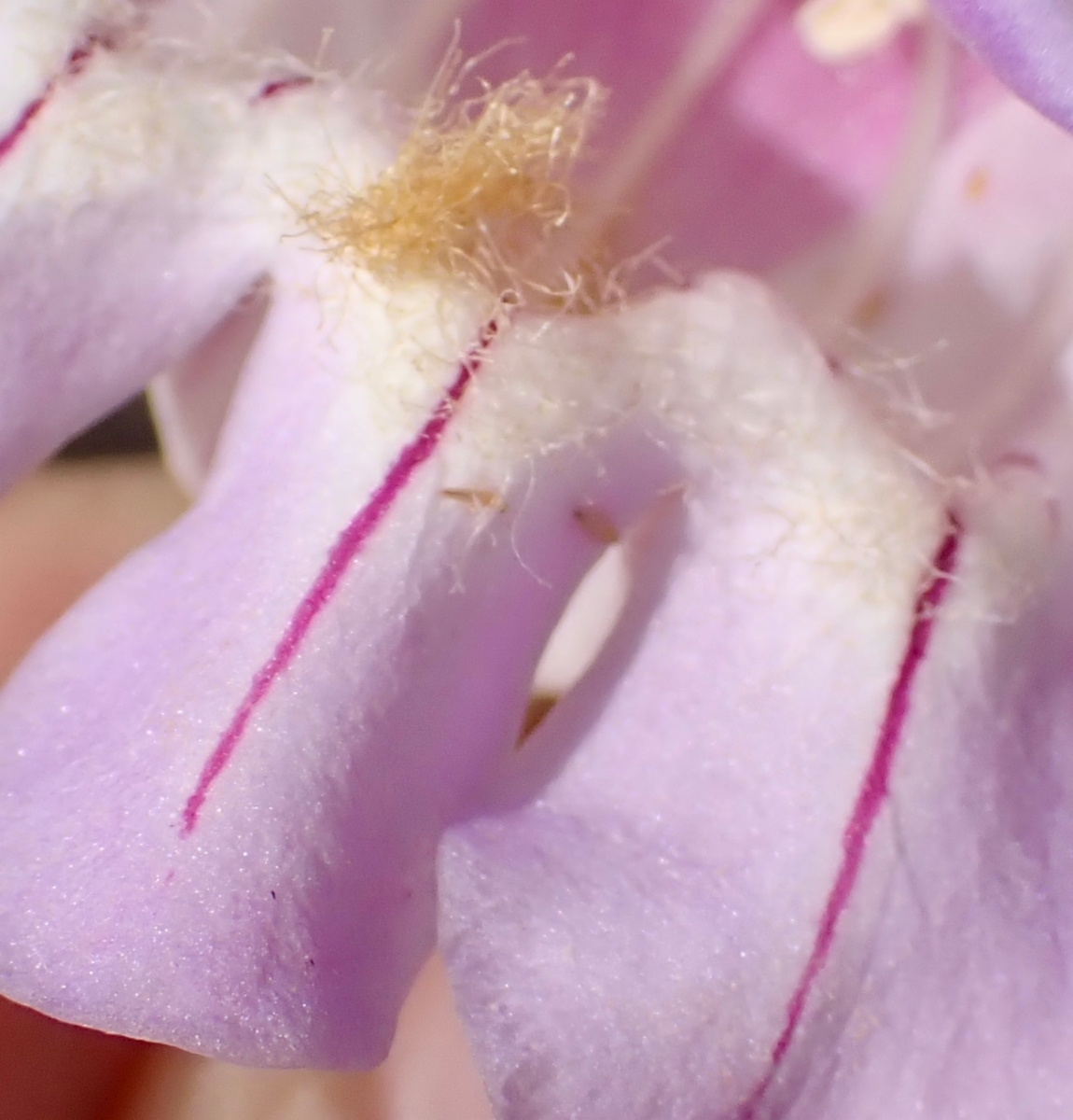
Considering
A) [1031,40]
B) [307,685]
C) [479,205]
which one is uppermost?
[1031,40]

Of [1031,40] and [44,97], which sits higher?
[1031,40]

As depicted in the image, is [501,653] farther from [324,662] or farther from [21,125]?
[21,125]

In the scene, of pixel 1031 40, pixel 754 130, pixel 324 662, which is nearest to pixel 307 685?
pixel 324 662

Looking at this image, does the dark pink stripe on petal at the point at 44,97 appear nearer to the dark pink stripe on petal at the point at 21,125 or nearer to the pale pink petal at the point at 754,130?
the dark pink stripe on petal at the point at 21,125

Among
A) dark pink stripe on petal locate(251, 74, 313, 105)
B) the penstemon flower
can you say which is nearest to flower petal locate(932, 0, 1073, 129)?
the penstemon flower

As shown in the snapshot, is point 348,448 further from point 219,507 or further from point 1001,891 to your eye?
point 1001,891

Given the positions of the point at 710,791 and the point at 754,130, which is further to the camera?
the point at 754,130
